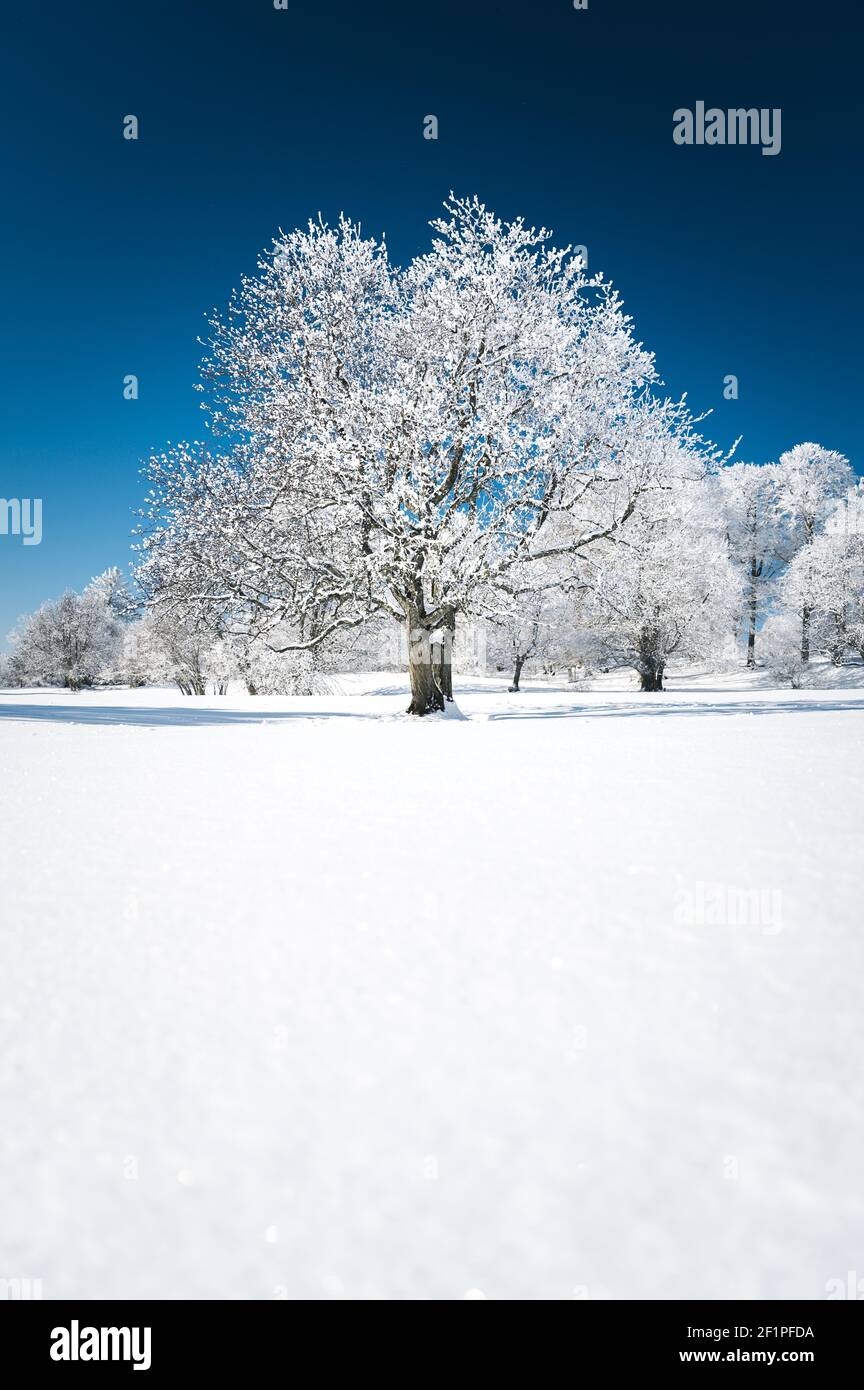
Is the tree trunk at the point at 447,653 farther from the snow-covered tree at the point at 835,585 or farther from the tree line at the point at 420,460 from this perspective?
the snow-covered tree at the point at 835,585

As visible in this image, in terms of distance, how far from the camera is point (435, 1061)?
1.82 m

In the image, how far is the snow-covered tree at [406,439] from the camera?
14031mm

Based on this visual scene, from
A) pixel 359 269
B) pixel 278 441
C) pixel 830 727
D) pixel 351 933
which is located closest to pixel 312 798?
pixel 351 933

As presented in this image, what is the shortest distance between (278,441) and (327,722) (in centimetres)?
626

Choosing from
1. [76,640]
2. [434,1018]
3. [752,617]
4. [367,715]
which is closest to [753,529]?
[752,617]

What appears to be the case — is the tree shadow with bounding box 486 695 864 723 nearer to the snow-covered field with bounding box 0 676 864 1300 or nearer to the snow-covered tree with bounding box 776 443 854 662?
the snow-covered field with bounding box 0 676 864 1300

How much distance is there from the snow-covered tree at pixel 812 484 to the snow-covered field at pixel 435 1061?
124ft

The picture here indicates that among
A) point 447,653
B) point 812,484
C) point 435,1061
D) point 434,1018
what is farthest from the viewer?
point 812,484

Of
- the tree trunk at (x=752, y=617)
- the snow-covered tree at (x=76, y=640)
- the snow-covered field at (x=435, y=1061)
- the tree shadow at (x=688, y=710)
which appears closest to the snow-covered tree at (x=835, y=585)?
the tree trunk at (x=752, y=617)

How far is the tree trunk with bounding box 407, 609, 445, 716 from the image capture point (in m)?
15.2

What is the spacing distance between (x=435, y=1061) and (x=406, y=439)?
522 inches

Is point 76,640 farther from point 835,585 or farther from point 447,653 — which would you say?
point 835,585

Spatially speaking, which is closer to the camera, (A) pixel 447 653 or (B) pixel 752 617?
(A) pixel 447 653

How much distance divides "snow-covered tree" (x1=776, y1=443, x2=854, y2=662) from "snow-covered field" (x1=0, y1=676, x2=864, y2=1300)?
37688mm
